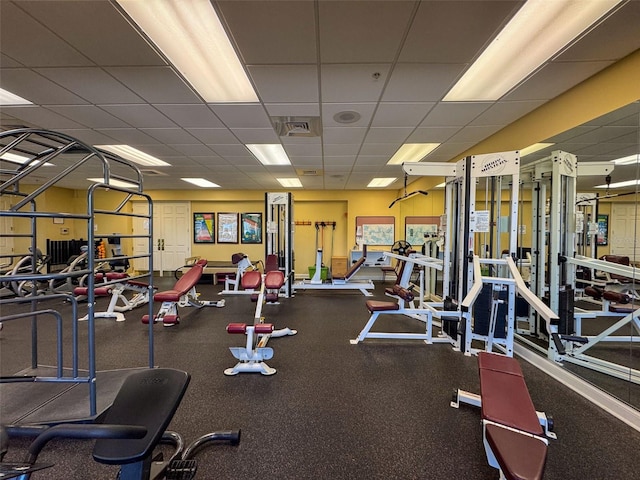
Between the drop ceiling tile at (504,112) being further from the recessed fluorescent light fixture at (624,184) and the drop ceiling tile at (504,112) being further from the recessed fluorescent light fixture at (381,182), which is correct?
the recessed fluorescent light fixture at (381,182)

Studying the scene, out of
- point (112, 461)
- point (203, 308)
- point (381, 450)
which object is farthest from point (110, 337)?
point (381, 450)

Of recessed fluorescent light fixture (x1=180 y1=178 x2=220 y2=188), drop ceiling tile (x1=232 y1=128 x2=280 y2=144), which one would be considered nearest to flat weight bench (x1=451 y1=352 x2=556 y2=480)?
drop ceiling tile (x1=232 y1=128 x2=280 y2=144)

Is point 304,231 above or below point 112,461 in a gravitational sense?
above

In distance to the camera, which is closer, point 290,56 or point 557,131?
point 290,56

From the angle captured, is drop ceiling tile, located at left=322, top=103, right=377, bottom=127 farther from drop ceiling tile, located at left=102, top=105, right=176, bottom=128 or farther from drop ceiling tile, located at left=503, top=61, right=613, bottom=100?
drop ceiling tile, located at left=102, top=105, right=176, bottom=128

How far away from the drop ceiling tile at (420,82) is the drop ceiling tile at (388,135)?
79 centimetres

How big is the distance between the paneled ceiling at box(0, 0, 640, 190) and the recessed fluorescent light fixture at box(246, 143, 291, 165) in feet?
0.94

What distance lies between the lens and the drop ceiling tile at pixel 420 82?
222 centimetres

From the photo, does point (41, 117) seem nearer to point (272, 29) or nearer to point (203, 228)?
point (272, 29)

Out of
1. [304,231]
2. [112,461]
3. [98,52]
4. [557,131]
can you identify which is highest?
[98,52]

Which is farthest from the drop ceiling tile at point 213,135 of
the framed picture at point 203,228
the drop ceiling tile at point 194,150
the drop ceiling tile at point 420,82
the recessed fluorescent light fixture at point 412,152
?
the framed picture at point 203,228

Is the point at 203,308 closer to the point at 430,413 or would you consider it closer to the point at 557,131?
the point at 430,413

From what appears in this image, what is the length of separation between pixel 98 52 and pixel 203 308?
397cm

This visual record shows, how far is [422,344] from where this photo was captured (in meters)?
3.33
